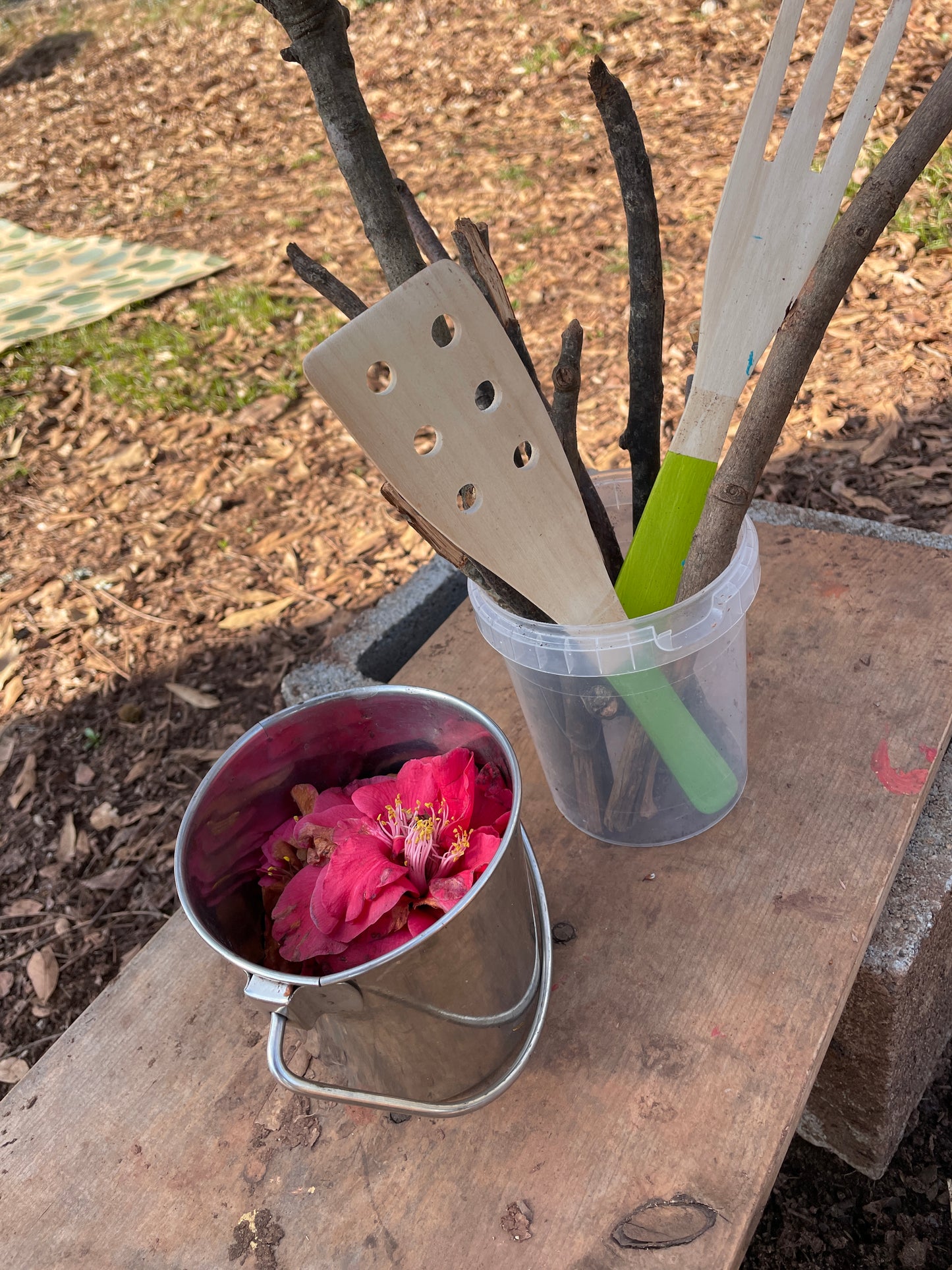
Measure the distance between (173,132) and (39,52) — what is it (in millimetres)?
1638

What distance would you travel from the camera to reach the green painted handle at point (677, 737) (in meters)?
0.71

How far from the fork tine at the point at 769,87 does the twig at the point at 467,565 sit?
32cm

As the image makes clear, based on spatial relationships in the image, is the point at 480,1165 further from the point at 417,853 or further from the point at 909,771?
the point at 909,771

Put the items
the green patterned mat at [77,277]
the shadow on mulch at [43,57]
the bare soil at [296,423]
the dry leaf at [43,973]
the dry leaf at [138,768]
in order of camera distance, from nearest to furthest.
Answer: the dry leaf at [43,973], the bare soil at [296,423], the dry leaf at [138,768], the green patterned mat at [77,277], the shadow on mulch at [43,57]

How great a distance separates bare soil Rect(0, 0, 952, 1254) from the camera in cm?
146

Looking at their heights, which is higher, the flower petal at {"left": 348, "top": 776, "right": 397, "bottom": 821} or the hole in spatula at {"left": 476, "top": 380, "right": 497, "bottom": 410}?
the hole in spatula at {"left": 476, "top": 380, "right": 497, "bottom": 410}

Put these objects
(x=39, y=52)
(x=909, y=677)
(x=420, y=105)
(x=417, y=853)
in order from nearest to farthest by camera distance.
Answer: (x=417, y=853), (x=909, y=677), (x=420, y=105), (x=39, y=52)

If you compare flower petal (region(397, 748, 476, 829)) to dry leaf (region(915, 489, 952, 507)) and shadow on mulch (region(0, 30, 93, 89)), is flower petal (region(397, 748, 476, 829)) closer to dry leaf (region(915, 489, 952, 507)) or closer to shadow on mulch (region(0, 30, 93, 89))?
dry leaf (region(915, 489, 952, 507))

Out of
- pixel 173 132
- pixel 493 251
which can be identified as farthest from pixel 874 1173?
pixel 173 132

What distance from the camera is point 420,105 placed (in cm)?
323

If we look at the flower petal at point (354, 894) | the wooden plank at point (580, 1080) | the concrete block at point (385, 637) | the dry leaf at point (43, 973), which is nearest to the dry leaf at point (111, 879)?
the dry leaf at point (43, 973)

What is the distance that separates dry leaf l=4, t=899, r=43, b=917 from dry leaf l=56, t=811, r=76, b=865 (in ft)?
0.24

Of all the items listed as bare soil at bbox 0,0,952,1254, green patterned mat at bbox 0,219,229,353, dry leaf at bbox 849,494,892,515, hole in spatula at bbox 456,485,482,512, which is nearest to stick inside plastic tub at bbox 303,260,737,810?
hole in spatula at bbox 456,485,482,512

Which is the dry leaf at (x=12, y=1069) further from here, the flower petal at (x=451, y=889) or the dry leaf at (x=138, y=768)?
the flower petal at (x=451, y=889)
